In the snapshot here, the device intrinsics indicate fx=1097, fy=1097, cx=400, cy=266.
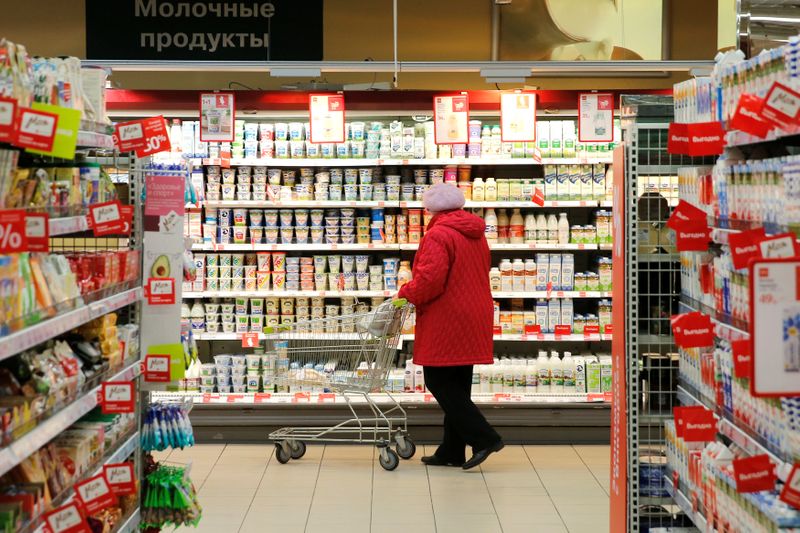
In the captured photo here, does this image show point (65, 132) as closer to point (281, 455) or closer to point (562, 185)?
point (281, 455)

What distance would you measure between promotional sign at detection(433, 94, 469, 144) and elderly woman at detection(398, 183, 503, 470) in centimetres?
71

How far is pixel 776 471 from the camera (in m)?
2.85

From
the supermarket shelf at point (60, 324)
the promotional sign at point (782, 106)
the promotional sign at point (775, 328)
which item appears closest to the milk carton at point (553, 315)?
the supermarket shelf at point (60, 324)

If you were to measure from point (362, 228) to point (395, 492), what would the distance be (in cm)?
216

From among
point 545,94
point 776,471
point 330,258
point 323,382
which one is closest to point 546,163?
point 545,94

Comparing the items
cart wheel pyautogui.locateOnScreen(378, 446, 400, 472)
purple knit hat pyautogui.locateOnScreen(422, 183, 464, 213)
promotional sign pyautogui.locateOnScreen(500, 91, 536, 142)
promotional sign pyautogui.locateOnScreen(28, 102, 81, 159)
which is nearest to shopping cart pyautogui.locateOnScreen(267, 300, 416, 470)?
cart wheel pyautogui.locateOnScreen(378, 446, 400, 472)

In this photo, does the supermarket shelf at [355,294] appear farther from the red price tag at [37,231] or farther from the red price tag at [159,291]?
the red price tag at [37,231]

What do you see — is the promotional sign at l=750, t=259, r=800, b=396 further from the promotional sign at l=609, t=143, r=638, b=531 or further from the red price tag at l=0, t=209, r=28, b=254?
the promotional sign at l=609, t=143, r=638, b=531

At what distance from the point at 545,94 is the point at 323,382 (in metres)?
2.49

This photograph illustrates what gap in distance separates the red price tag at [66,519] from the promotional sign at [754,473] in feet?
6.47

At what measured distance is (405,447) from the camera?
7156 mm

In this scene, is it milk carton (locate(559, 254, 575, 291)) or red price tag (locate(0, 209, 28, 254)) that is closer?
red price tag (locate(0, 209, 28, 254))

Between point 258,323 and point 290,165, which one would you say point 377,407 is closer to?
point 258,323

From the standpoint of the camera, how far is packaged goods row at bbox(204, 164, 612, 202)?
25.5ft
